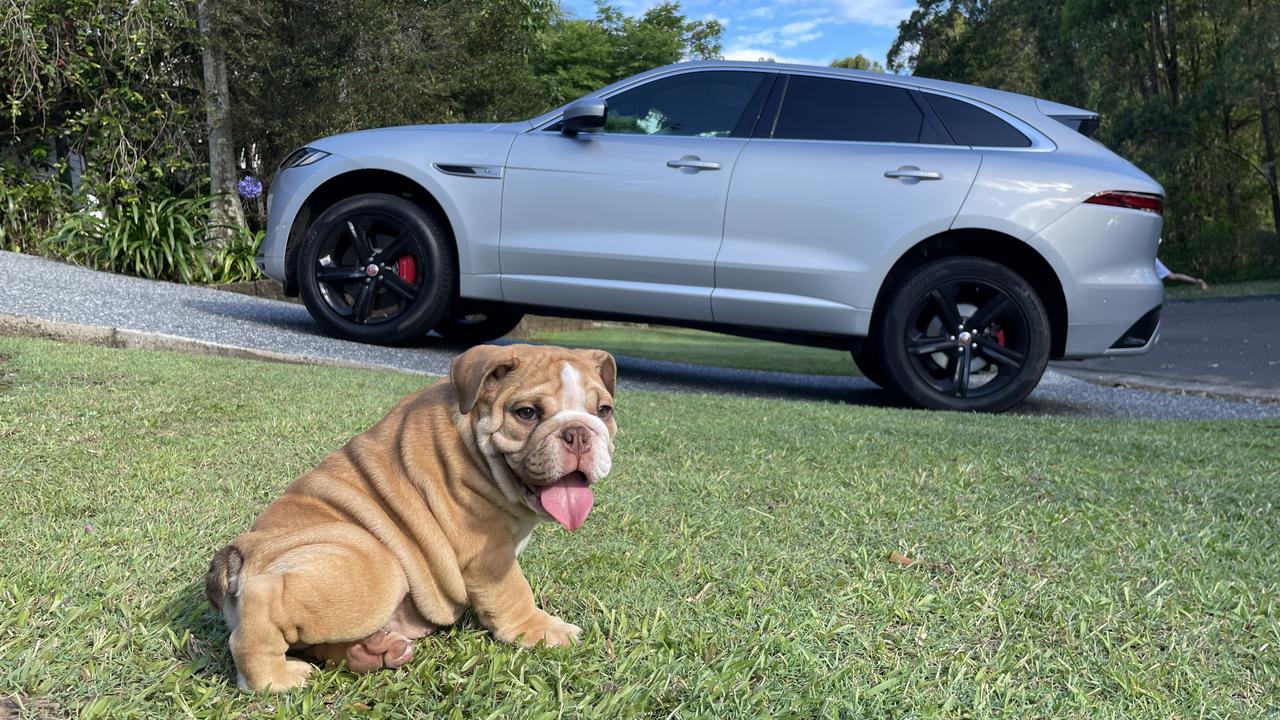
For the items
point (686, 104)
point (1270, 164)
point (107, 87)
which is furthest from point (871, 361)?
point (1270, 164)

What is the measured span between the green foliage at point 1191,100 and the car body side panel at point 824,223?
2356cm

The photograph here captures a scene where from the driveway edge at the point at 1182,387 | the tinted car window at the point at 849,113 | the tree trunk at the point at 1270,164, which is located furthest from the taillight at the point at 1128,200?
the tree trunk at the point at 1270,164

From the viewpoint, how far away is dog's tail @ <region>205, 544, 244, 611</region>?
1778mm

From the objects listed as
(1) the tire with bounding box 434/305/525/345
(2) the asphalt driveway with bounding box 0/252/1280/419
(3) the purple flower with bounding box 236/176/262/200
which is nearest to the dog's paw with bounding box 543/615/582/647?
(2) the asphalt driveway with bounding box 0/252/1280/419

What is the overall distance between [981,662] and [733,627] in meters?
0.55

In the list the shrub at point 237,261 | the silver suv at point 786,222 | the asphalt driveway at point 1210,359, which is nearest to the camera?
the silver suv at point 786,222

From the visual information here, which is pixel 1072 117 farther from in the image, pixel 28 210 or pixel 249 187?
pixel 28 210

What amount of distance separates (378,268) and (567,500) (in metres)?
5.28

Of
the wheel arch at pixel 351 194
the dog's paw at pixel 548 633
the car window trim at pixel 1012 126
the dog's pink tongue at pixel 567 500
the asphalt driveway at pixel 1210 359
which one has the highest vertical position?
the car window trim at pixel 1012 126

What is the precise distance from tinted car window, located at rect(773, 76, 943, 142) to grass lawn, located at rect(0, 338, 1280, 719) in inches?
103

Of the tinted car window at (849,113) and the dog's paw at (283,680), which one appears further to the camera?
the tinted car window at (849,113)

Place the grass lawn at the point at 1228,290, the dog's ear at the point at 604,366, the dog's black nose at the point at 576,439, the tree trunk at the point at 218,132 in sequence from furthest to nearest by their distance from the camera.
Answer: the grass lawn at the point at 1228,290 → the tree trunk at the point at 218,132 → the dog's ear at the point at 604,366 → the dog's black nose at the point at 576,439

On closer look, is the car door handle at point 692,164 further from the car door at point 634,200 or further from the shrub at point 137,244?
the shrub at point 137,244

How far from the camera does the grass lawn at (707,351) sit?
9.18 meters
